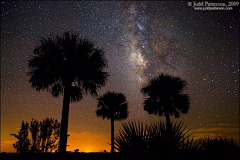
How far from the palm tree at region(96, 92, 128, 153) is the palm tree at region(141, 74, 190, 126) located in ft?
19.3

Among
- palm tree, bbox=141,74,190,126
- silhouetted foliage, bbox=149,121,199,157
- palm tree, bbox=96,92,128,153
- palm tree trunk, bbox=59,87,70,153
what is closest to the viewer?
silhouetted foliage, bbox=149,121,199,157

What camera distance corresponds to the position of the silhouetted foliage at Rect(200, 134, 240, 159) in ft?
16.5

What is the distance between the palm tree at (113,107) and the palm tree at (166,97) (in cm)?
587

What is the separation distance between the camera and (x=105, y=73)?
1218 centimetres

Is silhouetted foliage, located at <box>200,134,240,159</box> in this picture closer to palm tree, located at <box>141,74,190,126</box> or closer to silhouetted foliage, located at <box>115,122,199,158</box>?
silhouetted foliage, located at <box>115,122,199,158</box>

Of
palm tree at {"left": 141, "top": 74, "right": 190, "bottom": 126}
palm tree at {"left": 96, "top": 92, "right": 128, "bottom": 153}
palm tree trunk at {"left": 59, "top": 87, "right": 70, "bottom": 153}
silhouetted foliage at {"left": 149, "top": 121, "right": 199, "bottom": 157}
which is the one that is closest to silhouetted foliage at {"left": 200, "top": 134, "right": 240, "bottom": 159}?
silhouetted foliage at {"left": 149, "top": 121, "right": 199, "bottom": 157}

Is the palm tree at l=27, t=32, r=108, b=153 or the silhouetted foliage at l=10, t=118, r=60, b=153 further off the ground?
the palm tree at l=27, t=32, r=108, b=153

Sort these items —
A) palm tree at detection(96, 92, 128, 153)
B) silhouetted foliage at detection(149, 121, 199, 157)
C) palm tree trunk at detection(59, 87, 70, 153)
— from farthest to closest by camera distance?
1. palm tree at detection(96, 92, 128, 153)
2. palm tree trunk at detection(59, 87, 70, 153)
3. silhouetted foliage at detection(149, 121, 199, 157)

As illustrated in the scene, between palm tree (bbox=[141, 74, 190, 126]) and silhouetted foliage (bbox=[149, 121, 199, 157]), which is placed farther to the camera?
palm tree (bbox=[141, 74, 190, 126])

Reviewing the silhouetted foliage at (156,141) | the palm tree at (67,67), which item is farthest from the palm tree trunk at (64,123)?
the silhouetted foliage at (156,141)

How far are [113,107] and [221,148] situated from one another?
19.5 metres

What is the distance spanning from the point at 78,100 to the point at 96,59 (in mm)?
3466

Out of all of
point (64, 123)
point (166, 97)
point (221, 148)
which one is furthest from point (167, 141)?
point (166, 97)

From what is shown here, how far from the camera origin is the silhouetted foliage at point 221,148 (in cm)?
504
